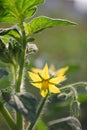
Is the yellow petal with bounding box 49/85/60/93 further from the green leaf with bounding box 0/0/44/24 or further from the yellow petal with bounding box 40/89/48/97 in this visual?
the green leaf with bounding box 0/0/44/24

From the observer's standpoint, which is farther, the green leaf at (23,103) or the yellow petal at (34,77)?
the yellow petal at (34,77)

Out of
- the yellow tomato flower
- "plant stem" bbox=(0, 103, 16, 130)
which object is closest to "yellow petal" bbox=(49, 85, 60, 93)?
the yellow tomato flower

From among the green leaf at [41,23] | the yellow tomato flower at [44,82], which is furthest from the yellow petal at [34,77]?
the green leaf at [41,23]

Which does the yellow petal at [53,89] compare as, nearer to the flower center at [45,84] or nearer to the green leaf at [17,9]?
the flower center at [45,84]

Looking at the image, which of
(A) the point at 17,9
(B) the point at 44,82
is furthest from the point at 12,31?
(B) the point at 44,82

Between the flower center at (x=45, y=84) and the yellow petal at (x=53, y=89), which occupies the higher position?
the flower center at (x=45, y=84)

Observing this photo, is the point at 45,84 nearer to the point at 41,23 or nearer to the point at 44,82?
the point at 44,82

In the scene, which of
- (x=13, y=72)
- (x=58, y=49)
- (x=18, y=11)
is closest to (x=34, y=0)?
(x=18, y=11)
